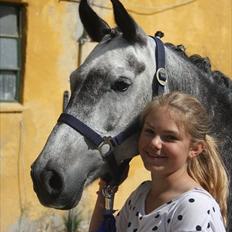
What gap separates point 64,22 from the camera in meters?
6.41

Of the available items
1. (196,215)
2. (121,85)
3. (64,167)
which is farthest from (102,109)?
(196,215)

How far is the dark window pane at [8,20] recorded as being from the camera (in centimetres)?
607

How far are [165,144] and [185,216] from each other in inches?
10.8

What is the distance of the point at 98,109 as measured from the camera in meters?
2.54

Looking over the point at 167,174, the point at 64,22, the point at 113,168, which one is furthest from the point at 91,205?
the point at 167,174

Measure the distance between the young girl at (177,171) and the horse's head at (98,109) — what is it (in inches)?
12.4

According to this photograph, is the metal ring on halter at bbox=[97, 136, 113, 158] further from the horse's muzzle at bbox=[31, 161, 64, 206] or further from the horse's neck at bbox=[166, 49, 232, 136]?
the horse's neck at bbox=[166, 49, 232, 136]

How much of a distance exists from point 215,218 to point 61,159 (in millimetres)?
709

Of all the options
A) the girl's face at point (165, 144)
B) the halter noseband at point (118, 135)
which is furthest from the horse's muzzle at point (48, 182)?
the girl's face at point (165, 144)

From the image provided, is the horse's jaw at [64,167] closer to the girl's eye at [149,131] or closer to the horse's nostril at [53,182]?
the horse's nostril at [53,182]

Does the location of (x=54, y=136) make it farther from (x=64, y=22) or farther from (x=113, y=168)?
(x=64, y=22)

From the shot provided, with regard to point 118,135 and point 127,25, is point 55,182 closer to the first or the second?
point 118,135

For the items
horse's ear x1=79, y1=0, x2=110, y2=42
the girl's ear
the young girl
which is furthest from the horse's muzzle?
horse's ear x1=79, y1=0, x2=110, y2=42

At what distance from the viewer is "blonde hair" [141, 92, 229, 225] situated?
85.8 inches
